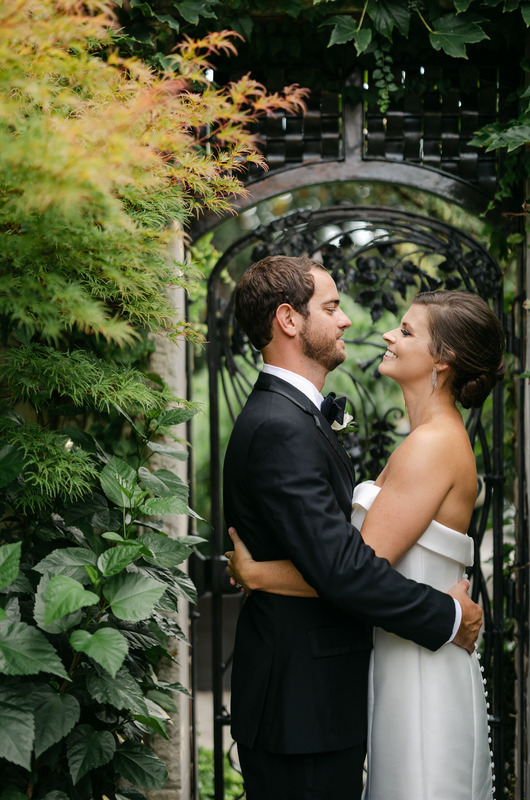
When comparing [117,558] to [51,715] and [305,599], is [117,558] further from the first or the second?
[305,599]

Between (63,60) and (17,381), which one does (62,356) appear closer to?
(17,381)

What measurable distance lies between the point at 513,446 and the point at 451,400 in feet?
4.32

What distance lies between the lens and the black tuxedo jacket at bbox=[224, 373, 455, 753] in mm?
1809

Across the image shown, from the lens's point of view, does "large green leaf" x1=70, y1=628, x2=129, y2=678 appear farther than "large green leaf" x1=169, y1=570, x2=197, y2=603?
No

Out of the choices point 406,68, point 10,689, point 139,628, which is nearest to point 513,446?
point 406,68

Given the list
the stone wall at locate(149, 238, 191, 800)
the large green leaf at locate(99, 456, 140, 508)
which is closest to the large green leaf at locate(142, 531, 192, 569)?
the large green leaf at locate(99, 456, 140, 508)

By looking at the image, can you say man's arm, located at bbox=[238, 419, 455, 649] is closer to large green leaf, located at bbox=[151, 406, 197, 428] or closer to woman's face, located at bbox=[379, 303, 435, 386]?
large green leaf, located at bbox=[151, 406, 197, 428]

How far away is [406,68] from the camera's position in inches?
120

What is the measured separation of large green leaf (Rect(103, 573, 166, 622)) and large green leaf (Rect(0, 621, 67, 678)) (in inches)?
6.7

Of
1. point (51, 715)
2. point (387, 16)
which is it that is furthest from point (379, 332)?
point (51, 715)

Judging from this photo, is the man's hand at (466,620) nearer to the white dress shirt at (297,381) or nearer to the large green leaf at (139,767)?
the white dress shirt at (297,381)

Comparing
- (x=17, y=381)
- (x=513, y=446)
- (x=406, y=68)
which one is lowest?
(x=513, y=446)


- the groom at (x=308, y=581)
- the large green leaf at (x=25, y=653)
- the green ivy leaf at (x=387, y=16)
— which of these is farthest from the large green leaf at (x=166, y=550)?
the green ivy leaf at (x=387, y=16)

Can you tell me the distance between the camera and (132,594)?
1.67 m
